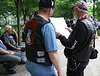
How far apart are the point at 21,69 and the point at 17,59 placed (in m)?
0.59

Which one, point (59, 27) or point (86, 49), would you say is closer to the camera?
point (86, 49)

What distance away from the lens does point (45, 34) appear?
1.52 meters

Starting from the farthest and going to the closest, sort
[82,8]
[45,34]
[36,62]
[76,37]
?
[82,8]
[76,37]
[36,62]
[45,34]

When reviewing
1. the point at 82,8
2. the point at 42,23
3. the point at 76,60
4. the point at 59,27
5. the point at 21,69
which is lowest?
the point at 21,69

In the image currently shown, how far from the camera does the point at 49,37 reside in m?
1.53

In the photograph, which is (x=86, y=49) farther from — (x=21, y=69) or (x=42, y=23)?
(x=21, y=69)

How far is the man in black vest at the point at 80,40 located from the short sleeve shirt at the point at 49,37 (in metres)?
0.51

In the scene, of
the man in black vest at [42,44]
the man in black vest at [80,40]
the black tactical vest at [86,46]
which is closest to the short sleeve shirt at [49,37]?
the man in black vest at [42,44]

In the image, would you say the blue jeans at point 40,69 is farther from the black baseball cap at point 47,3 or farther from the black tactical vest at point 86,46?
the black baseball cap at point 47,3

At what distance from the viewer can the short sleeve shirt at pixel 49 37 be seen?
1518 mm

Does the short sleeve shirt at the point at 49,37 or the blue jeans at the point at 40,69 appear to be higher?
the short sleeve shirt at the point at 49,37

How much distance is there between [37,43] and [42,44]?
0.23 feet

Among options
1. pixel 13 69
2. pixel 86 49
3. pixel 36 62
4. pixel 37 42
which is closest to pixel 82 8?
pixel 86 49

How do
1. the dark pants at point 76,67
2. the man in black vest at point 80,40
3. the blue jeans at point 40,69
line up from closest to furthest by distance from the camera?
the blue jeans at point 40,69 < the man in black vest at point 80,40 < the dark pants at point 76,67
